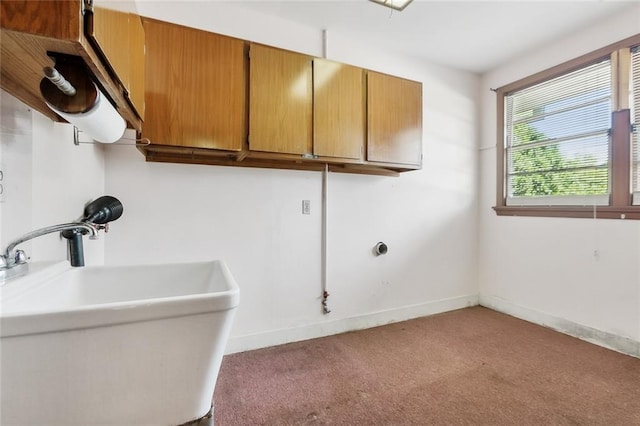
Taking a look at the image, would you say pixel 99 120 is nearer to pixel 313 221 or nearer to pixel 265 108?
pixel 265 108

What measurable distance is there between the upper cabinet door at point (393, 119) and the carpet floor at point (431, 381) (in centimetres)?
150

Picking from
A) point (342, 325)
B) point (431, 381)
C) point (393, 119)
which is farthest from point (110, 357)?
point (393, 119)

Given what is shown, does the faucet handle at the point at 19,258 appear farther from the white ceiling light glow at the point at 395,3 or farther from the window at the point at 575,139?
the window at the point at 575,139

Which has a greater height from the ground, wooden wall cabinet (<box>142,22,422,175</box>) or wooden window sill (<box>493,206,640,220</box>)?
wooden wall cabinet (<box>142,22,422,175</box>)

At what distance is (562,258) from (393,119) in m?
1.99

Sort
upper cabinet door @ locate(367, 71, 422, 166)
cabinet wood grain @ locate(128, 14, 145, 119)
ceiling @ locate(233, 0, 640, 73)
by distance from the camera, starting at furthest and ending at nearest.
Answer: upper cabinet door @ locate(367, 71, 422, 166)
ceiling @ locate(233, 0, 640, 73)
cabinet wood grain @ locate(128, 14, 145, 119)

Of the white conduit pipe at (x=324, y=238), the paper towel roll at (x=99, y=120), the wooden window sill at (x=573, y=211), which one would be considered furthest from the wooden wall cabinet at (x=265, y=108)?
the wooden window sill at (x=573, y=211)

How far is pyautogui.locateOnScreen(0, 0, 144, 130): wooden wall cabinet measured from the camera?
60cm

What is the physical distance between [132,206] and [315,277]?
4.70 feet

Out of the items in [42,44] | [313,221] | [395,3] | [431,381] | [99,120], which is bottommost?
[431,381]

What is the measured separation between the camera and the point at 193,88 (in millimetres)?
1662

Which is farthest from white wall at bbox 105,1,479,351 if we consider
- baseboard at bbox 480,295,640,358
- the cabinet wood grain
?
the cabinet wood grain

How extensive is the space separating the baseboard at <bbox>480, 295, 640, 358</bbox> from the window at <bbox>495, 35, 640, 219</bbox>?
944mm

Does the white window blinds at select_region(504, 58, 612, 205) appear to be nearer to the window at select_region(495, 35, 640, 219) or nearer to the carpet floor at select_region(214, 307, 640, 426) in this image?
the window at select_region(495, 35, 640, 219)
